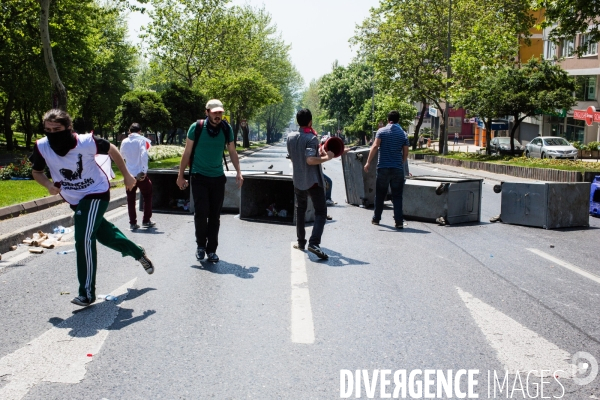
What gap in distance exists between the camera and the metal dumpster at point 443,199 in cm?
1165

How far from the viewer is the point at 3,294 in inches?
255

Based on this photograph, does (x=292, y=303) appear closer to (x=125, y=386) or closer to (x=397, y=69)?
(x=125, y=386)

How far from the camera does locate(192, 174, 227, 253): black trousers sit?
785cm

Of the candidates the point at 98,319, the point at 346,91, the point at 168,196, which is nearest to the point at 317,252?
the point at 98,319

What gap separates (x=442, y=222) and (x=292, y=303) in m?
6.19

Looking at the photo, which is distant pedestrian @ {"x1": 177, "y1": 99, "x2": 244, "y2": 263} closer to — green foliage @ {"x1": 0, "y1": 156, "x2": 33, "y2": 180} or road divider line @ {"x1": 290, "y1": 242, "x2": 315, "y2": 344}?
road divider line @ {"x1": 290, "y1": 242, "x2": 315, "y2": 344}

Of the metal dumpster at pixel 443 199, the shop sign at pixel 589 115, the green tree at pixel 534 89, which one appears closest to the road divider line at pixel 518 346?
the metal dumpster at pixel 443 199

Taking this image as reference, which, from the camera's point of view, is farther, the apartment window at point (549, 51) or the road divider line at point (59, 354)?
the apartment window at point (549, 51)

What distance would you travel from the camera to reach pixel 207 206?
791cm

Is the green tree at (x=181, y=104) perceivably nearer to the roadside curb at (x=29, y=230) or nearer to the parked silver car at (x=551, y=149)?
the parked silver car at (x=551, y=149)

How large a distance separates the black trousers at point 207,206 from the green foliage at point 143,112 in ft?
109

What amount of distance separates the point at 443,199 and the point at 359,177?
2.86 metres

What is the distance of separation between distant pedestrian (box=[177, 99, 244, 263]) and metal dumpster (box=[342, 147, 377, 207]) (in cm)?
634

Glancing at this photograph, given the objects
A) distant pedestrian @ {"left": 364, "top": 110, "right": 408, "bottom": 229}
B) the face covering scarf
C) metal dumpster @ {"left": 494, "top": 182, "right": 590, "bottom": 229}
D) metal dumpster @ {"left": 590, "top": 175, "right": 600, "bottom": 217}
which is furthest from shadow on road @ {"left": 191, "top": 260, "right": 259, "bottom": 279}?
metal dumpster @ {"left": 590, "top": 175, "right": 600, "bottom": 217}
